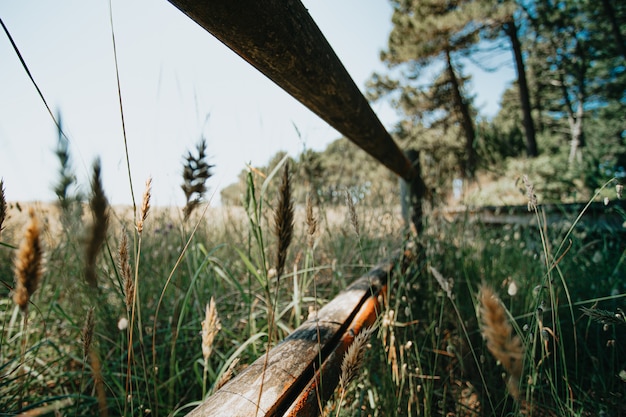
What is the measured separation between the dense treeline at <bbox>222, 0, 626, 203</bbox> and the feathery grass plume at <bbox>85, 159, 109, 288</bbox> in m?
6.84

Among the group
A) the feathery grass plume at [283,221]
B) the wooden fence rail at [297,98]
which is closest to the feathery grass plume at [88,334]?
the wooden fence rail at [297,98]

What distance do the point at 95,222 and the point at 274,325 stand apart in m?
0.80

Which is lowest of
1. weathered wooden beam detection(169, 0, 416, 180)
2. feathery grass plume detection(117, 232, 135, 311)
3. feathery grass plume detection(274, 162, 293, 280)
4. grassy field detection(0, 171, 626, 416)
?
grassy field detection(0, 171, 626, 416)

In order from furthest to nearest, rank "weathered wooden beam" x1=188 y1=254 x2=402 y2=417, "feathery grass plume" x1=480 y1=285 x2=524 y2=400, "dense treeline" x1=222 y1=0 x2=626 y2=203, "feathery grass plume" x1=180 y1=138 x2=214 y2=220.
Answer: "dense treeline" x1=222 y1=0 x2=626 y2=203
"feathery grass plume" x1=180 y1=138 x2=214 y2=220
"weathered wooden beam" x1=188 y1=254 x2=402 y2=417
"feathery grass plume" x1=480 y1=285 x2=524 y2=400

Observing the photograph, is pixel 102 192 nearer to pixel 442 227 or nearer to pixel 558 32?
pixel 442 227

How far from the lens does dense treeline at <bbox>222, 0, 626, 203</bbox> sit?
1062cm

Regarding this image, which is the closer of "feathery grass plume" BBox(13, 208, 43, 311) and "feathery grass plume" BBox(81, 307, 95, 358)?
"feathery grass plume" BBox(13, 208, 43, 311)

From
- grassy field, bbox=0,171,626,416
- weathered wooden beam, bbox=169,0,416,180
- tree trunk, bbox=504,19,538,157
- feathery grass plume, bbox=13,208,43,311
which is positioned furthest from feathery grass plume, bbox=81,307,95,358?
tree trunk, bbox=504,19,538,157

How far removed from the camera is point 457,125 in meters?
19.2

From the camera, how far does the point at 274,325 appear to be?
3.45ft

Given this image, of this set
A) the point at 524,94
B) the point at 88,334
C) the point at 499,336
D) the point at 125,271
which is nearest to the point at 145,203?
the point at 125,271

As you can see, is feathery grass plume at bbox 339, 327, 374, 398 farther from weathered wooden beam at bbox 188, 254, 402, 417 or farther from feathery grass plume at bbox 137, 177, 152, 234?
feathery grass plume at bbox 137, 177, 152, 234

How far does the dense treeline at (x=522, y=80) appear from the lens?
1062cm

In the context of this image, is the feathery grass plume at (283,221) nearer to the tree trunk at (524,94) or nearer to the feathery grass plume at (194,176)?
the feathery grass plume at (194,176)
